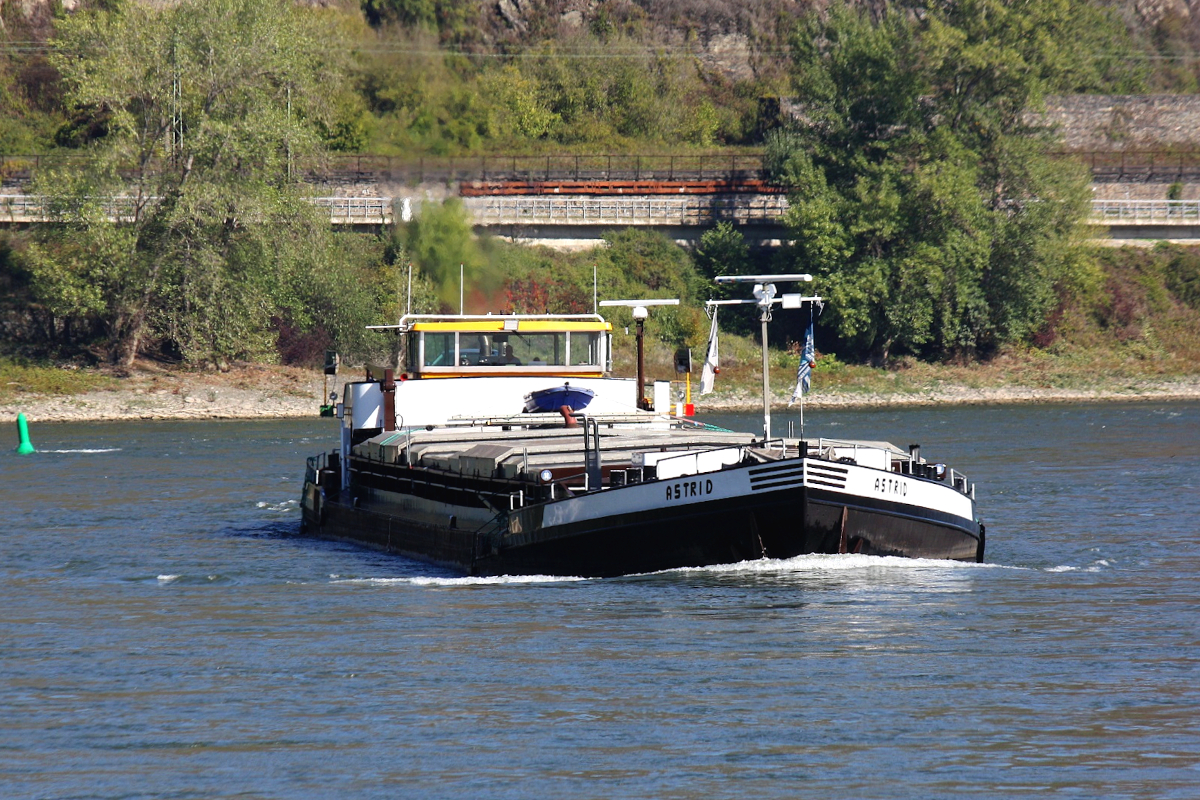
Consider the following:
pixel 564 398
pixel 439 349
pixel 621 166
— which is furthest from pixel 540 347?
pixel 621 166

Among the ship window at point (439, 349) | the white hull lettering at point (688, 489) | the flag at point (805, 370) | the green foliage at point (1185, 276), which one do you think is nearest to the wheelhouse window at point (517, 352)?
the ship window at point (439, 349)

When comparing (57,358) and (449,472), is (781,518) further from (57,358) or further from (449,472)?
(57,358)

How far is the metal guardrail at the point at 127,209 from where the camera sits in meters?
66.1

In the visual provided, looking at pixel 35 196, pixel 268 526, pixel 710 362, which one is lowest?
pixel 268 526

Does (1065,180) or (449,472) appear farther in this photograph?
(1065,180)

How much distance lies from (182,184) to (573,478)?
48.8m

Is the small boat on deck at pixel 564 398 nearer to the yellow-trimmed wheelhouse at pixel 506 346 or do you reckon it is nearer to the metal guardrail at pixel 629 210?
the yellow-trimmed wheelhouse at pixel 506 346

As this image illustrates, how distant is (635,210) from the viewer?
8256 cm

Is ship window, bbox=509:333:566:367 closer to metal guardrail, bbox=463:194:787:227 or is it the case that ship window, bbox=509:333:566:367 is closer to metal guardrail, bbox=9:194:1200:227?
metal guardrail, bbox=9:194:1200:227

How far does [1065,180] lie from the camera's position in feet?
247

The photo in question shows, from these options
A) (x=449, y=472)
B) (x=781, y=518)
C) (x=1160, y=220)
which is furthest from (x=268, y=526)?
(x=1160, y=220)

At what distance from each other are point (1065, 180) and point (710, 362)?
57.1m

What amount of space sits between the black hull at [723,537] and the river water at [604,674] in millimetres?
351

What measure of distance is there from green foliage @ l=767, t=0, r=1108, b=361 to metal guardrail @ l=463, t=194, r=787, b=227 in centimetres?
492
